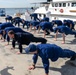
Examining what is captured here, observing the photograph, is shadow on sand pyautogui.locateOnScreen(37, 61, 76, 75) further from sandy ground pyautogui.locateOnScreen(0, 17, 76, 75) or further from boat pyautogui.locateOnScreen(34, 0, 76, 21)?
boat pyautogui.locateOnScreen(34, 0, 76, 21)

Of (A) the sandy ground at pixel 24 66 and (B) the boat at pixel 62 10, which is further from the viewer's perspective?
(B) the boat at pixel 62 10

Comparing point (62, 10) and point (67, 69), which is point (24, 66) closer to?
point (67, 69)

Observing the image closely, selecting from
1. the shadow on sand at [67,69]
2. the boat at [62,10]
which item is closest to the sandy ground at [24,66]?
the shadow on sand at [67,69]

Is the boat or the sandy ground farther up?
the boat

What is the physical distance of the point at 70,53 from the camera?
23.5 ft

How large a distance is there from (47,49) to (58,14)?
537 inches

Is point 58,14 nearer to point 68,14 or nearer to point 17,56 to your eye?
point 68,14

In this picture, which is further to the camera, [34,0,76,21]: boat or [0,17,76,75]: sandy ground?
[34,0,76,21]: boat

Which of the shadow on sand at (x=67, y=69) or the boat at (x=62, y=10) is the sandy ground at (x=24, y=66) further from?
the boat at (x=62, y=10)

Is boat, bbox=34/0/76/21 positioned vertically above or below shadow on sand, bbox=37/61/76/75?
above

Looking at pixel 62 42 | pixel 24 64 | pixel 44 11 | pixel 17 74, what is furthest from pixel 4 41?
pixel 44 11

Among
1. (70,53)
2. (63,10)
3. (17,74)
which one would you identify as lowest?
(17,74)

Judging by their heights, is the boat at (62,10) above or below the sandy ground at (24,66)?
above

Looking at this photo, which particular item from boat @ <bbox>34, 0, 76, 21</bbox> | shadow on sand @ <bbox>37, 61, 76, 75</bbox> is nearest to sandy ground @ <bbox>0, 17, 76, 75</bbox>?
shadow on sand @ <bbox>37, 61, 76, 75</bbox>
